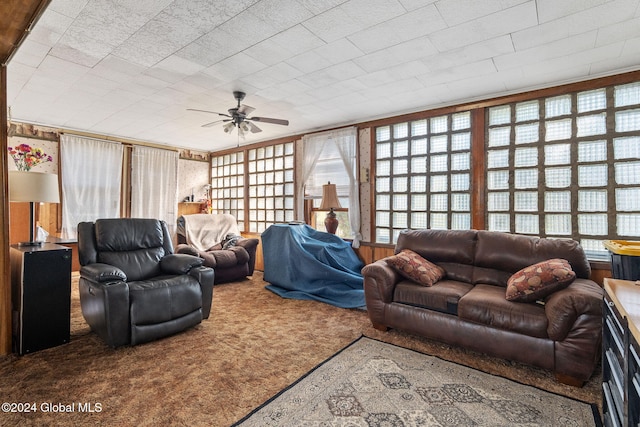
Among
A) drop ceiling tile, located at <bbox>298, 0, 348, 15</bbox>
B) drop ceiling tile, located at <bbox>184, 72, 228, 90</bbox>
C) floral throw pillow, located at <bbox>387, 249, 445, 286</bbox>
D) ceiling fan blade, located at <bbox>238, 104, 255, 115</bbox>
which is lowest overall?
floral throw pillow, located at <bbox>387, 249, 445, 286</bbox>

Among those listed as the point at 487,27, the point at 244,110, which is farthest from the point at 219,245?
the point at 487,27

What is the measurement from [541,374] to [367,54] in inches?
112

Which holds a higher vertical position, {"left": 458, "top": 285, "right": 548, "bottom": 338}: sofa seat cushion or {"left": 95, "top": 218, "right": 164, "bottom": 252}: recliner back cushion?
{"left": 95, "top": 218, "right": 164, "bottom": 252}: recliner back cushion

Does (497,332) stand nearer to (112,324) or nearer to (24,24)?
(112,324)

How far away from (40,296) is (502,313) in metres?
3.54

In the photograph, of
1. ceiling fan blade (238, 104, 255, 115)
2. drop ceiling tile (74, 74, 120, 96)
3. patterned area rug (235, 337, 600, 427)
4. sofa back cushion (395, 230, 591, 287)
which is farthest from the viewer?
ceiling fan blade (238, 104, 255, 115)

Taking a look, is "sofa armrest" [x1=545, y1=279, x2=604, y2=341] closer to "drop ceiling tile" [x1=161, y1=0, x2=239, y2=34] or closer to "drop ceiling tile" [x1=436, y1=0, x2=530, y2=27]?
"drop ceiling tile" [x1=436, y1=0, x2=530, y2=27]

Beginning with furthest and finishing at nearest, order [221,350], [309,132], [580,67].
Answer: [309,132] → [580,67] → [221,350]

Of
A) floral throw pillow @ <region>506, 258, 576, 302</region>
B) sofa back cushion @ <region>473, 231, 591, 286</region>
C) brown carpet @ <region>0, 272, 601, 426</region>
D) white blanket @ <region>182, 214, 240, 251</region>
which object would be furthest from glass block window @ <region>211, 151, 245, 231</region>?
floral throw pillow @ <region>506, 258, 576, 302</region>

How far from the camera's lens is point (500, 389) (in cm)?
207

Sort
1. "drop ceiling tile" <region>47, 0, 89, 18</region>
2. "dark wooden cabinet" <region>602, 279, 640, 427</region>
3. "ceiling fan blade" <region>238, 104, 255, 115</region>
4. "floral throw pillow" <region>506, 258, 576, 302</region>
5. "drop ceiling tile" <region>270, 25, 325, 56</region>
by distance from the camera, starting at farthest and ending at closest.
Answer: "ceiling fan blade" <region>238, 104, 255, 115</region> < "drop ceiling tile" <region>270, 25, 325, 56</region> < "floral throw pillow" <region>506, 258, 576, 302</region> < "drop ceiling tile" <region>47, 0, 89, 18</region> < "dark wooden cabinet" <region>602, 279, 640, 427</region>

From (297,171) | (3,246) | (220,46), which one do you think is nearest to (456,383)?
(220,46)

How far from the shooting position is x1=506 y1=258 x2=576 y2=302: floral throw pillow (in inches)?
91.5

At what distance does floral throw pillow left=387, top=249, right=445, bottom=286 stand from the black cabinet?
283 centimetres
